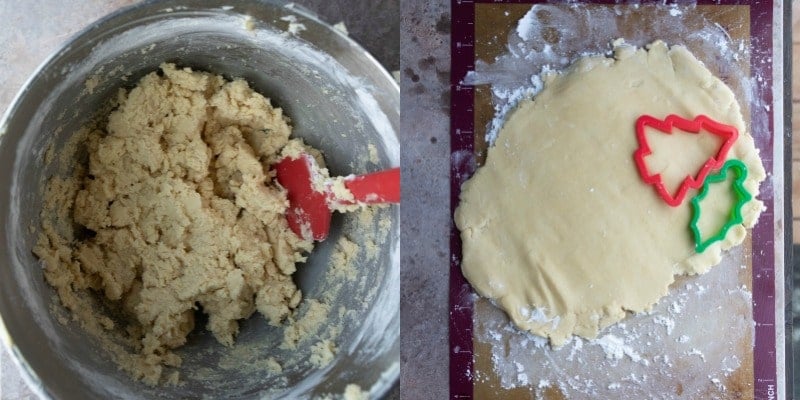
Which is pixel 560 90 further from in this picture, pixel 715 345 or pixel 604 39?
pixel 715 345

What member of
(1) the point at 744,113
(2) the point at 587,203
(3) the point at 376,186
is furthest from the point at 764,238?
(3) the point at 376,186

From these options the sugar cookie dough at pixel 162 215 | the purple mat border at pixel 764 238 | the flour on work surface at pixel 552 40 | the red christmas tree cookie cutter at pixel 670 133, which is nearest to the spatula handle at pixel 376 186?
the sugar cookie dough at pixel 162 215

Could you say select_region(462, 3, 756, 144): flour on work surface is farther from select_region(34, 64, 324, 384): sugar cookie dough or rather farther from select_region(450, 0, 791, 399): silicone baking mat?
select_region(34, 64, 324, 384): sugar cookie dough

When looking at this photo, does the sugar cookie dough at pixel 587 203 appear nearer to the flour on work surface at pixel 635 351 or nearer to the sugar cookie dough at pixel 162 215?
the flour on work surface at pixel 635 351

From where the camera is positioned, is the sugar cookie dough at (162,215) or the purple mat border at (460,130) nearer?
the sugar cookie dough at (162,215)

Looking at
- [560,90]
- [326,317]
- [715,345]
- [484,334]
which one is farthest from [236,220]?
[715,345]

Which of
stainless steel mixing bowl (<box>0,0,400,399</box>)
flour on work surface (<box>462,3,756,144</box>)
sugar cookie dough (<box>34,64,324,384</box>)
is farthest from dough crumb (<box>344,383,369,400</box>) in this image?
flour on work surface (<box>462,3,756,144</box>)
